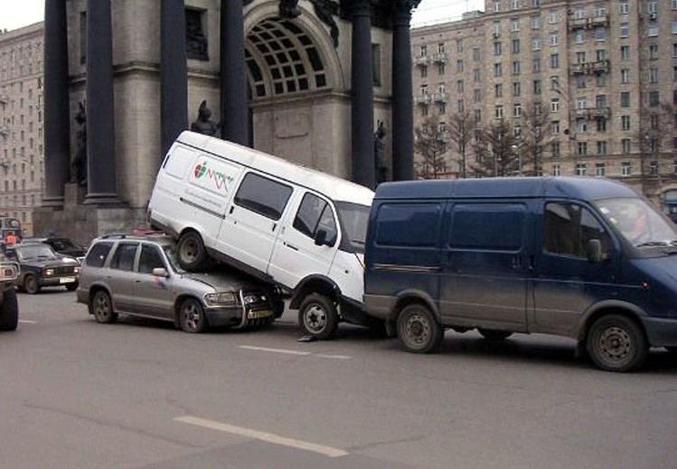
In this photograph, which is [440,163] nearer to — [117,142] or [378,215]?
[117,142]

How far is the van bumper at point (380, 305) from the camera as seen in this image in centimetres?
1303

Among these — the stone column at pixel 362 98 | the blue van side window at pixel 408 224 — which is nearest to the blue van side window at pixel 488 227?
the blue van side window at pixel 408 224

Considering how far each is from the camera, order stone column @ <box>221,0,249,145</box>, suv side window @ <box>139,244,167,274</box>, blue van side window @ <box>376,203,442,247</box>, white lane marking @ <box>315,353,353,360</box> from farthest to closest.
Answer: stone column @ <box>221,0,249,145</box> → suv side window @ <box>139,244,167,274</box> → blue van side window @ <box>376,203,442,247</box> → white lane marking @ <box>315,353,353,360</box>

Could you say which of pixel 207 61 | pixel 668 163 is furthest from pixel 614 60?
pixel 207 61

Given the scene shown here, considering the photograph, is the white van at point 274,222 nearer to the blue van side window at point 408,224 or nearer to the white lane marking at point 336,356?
the blue van side window at point 408,224

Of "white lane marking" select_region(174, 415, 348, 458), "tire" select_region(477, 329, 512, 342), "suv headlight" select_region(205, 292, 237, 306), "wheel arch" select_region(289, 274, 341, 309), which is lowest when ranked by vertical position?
"white lane marking" select_region(174, 415, 348, 458)

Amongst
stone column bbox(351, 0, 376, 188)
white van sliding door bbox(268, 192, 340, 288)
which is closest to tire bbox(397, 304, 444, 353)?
white van sliding door bbox(268, 192, 340, 288)

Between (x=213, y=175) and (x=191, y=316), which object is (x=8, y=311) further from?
(x=213, y=175)

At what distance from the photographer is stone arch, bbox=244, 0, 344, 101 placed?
141 ft

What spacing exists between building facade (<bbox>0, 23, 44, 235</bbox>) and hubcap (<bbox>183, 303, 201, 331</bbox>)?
394 ft

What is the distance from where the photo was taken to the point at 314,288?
1465cm

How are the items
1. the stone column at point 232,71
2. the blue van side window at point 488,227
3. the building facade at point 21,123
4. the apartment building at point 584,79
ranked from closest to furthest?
1. the blue van side window at point 488,227
2. the stone column at point 232,71
3. the apartment building at point 584,79
4. the building facade at point 21,123

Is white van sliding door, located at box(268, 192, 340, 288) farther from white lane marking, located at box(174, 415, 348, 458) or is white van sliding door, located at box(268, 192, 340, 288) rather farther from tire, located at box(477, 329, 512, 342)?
white lane marking, located at box(174, 415, 348, 458)

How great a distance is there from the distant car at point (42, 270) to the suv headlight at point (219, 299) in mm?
12942
